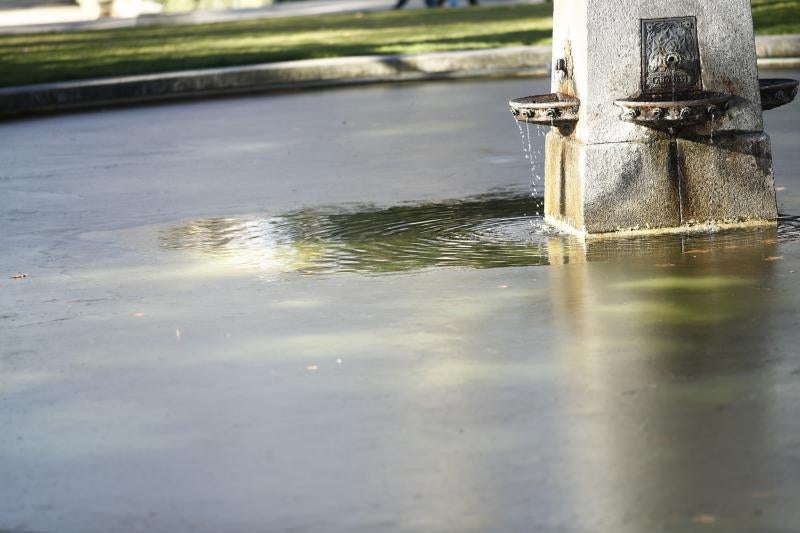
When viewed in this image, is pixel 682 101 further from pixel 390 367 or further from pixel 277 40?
pixel 277 40

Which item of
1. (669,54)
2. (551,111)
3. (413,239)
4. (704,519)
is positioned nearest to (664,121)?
(669,54)

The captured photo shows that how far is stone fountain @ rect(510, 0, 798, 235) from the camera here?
921 cm

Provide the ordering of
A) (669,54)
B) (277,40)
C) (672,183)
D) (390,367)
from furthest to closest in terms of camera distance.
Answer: (277,40) → (672,183) → (669,54) → (390,367)

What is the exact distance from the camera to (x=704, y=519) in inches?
184

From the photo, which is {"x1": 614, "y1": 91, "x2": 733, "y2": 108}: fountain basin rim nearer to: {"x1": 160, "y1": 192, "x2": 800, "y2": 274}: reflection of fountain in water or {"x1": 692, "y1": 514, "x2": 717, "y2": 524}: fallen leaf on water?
{"x1": 160, "y1": 192, "x2": 800, "y2": 274}: reflection of fountain in water

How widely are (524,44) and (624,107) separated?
615 inches

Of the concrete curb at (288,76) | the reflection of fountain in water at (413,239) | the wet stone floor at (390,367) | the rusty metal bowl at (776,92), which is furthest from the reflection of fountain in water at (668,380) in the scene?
the concrete curb at (288,76)

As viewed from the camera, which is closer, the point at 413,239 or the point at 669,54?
the point at 669,54

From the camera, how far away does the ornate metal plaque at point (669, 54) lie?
9211 millimetres

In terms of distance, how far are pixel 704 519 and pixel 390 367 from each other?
214cm

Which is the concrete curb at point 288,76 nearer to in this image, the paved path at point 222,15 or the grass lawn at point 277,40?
the grass lawn at point 277,40

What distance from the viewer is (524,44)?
80.5 ft

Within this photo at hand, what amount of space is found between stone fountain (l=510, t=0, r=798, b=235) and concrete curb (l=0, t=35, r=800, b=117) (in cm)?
1178

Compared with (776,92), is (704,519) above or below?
below
